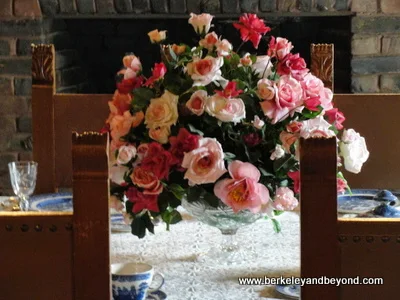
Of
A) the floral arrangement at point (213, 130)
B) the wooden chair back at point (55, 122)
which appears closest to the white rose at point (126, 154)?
the floral arrangement at point (213, 130)

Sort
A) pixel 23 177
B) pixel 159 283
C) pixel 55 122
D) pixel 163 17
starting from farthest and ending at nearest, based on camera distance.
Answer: pixel 163 17 → pixel 55 122 → pixel 23 177 → pixel 159 283

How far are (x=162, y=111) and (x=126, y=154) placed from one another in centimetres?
8

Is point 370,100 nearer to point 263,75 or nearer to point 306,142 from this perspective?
point 263,75

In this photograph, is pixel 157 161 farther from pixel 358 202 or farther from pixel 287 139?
pixel 358 202

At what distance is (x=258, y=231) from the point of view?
1.52 m

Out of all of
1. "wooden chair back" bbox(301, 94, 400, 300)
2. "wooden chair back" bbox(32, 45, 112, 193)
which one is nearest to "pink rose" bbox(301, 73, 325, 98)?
"wooden chair back" bbox(301, 94, 400, 300)

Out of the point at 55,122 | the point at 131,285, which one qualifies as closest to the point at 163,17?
the point at 55,122

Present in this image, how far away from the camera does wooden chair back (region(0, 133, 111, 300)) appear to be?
0.78 metres

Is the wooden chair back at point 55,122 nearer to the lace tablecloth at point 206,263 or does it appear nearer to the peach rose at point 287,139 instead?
the lace tablecloth at point 206,263

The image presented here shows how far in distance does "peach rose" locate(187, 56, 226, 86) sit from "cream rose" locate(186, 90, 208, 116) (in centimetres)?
2

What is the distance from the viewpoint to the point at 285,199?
1.17 metres

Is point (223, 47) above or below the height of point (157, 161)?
above

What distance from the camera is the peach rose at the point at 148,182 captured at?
1141 mm

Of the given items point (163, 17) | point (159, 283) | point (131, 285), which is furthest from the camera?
point (163, 17)
